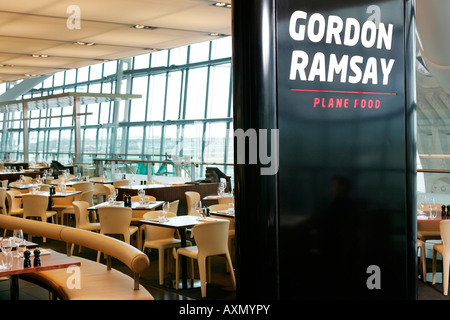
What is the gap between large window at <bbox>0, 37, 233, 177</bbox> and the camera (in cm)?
1700

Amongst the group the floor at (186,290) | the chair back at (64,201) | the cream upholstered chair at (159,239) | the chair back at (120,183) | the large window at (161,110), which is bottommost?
the floor at (186,290)

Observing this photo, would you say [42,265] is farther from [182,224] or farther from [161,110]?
[161,110]

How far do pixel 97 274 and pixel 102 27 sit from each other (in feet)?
17.6

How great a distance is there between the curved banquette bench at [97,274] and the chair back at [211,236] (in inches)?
40.3

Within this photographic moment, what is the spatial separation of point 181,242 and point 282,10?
412 centimetres

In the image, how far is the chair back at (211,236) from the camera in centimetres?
566

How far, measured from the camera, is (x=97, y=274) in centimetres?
496

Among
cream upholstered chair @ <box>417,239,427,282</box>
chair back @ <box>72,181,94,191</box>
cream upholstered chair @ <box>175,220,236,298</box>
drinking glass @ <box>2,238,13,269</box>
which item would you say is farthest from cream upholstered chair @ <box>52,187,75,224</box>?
cream upholstered chair @ <box>417,239,427,282</box>

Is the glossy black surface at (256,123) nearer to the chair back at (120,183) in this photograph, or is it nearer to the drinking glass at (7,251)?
the drinking glass at (7,251)

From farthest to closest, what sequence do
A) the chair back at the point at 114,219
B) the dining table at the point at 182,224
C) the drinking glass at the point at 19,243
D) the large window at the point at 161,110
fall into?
1. the large window at the point at 161,110
2. the chair back at the point at 114,219
3. the dining table at the point at 182,224
4. the drinking glass at the point at 19,243

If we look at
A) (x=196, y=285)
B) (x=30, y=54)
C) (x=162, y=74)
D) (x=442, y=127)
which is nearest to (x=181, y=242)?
(x=196, y=285)

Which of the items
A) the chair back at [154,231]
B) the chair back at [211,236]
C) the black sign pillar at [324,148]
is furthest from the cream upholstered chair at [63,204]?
the black sign pillar at [324,148]

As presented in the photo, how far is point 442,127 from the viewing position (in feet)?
33.3
